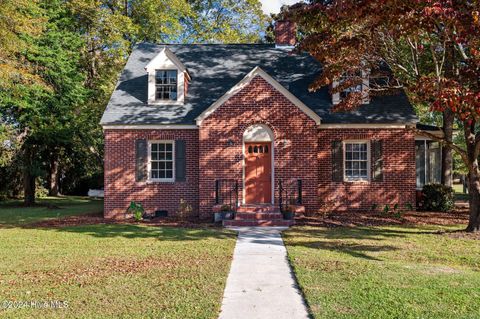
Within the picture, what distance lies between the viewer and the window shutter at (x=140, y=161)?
49.3 feet

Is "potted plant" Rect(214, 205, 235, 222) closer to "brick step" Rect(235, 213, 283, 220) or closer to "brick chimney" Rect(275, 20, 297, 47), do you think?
"brick step" Rect(235, 213, 283, 220)

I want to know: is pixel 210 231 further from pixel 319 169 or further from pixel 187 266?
pixel 319 169

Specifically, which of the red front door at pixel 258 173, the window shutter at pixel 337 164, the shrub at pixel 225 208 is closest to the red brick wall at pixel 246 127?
the red front door at pixel 258 173

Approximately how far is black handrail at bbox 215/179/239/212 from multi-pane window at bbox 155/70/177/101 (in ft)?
13.7

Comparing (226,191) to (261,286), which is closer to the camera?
(261,286)

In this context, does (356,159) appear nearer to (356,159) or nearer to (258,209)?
(356,159)

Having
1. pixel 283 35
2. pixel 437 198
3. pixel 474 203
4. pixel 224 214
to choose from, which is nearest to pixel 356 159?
pixel 437 198

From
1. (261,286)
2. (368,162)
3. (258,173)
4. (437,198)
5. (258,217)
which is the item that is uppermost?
(368,162)

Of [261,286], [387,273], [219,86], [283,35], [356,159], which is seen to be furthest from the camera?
[283,35]

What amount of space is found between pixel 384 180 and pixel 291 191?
12.8 ft

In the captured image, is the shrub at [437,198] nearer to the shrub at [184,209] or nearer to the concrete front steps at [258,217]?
the concrete front steps at [258,217]

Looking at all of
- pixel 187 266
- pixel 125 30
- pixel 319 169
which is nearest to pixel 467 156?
pixel 319 169

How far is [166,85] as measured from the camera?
15805mm

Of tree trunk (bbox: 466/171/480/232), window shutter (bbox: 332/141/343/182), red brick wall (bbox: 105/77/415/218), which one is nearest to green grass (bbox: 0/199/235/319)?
red brick wall (bbox: 105/77/415/218)
